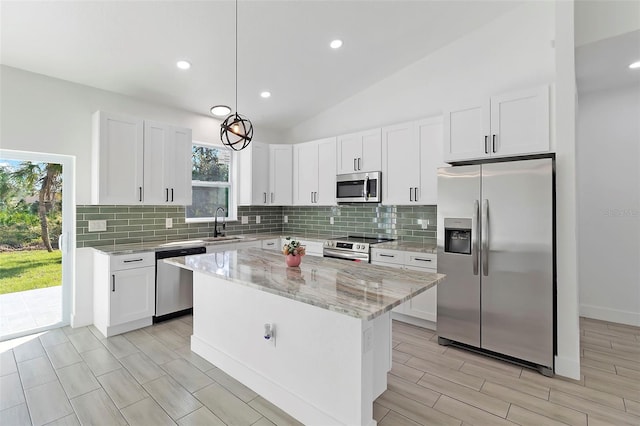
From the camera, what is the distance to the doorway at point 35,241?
3.21m

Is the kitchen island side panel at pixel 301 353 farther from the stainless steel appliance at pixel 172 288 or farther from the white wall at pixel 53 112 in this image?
the white wall at pixel 53 112

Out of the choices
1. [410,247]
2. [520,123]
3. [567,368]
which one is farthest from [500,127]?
[567,368]

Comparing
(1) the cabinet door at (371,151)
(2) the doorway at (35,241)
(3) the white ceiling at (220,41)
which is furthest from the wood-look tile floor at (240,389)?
(3) the white ceiling at (220,41)

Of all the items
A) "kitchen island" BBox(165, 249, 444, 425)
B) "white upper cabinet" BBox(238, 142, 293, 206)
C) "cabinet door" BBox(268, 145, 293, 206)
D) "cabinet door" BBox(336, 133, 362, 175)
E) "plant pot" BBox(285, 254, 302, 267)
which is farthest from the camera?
"cabinet door" BBox(268, 145, 293, 206)

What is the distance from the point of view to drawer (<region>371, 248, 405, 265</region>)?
3.61m

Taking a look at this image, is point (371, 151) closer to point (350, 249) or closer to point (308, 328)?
point (350, 249)

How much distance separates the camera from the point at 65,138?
3.38 metres

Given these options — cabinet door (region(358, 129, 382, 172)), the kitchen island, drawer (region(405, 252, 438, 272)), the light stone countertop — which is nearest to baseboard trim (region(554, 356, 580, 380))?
drawer (region(405, 252, 438, 272))

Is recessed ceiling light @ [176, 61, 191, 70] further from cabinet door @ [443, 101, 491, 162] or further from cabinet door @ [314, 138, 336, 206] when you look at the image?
cabinet door @ [443, 101, 491, 162]

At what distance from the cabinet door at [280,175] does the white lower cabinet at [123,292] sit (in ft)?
6.97

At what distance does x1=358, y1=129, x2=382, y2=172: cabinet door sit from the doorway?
11.5 feet

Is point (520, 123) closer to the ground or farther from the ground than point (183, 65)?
closer to the ground

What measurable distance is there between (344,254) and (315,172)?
147cm

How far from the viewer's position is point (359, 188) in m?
4.29
